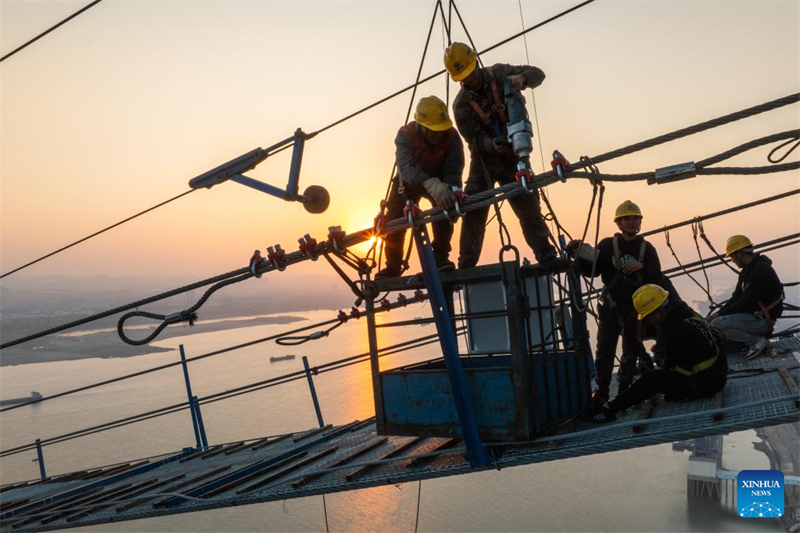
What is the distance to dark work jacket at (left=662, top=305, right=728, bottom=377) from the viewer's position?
17.4ft

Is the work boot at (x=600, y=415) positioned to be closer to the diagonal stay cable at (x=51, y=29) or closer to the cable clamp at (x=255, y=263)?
the cable clamp at (x=255, y=263)

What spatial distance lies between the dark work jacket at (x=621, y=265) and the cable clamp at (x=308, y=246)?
8.52 feet

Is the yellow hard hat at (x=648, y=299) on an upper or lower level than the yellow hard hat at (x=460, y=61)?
lower

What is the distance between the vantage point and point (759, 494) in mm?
49812

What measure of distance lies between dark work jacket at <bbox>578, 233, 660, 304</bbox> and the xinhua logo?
48136 mm

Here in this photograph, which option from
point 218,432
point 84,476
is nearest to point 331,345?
point 218,432

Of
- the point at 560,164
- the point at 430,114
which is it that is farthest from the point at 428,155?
the point at 560,164

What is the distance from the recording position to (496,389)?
4586mm

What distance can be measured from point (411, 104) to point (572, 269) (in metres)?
2.74

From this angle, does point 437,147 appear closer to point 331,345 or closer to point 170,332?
point 331,345

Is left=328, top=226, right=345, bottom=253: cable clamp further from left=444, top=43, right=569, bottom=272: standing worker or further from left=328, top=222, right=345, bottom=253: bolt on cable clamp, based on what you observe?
left=444, top=43, right=569, bottom=272: standing worker

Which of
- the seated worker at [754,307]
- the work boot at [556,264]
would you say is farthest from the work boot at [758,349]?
the work boot at [556,264]

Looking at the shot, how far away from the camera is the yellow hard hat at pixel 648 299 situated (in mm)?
5516

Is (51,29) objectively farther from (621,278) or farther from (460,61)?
(621,278)
